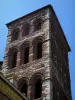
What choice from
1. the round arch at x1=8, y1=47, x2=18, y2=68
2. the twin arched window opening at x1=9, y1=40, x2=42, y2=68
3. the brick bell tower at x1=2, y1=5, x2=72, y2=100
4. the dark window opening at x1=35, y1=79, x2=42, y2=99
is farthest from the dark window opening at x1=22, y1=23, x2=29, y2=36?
the dark window opening at x1=35, y1=79, x2=42, y2=99

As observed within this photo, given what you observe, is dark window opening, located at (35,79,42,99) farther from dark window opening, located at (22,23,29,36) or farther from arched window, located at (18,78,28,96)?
dark window opening, located at (22,23,29,36)

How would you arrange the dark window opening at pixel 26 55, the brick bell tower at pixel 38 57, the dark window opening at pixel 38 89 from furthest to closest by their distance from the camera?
the dark window opening at pixel 26 55
the brick bell tower at pixel 38 57
the dark window opening at pixel 38 89

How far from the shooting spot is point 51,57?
24.3 m

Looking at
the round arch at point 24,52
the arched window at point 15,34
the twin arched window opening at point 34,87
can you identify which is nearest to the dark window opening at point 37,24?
the round arch at point 24,52

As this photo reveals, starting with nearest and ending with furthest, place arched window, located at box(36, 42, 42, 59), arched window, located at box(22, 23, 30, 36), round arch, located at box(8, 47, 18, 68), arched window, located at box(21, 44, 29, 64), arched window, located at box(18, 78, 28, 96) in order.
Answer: arched window, located at box(18, 78, 28, 96) < arched window, located at box(36, 42, 42, 59) < arched window, located at box(21, 44, 29, 64) < round arch, located at box(8, 47, 18, 68) < arched window, located at box(22, 23, 30, 36)

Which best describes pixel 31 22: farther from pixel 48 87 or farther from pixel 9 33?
pixel 48 87

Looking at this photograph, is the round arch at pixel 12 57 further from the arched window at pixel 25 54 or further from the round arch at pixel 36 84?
the round arch at pixel 36 84

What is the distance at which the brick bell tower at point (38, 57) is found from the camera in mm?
22794

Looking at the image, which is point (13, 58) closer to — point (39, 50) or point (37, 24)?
point (39, 50)

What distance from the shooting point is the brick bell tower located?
22.8m

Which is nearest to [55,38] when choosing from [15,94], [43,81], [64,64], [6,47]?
[64,64]

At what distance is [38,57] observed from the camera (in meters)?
25.5

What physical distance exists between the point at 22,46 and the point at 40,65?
3.83 metres

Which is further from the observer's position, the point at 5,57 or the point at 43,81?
the point at 5,57
